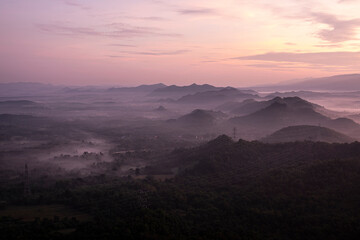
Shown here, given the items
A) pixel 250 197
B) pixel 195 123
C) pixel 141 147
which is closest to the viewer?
pixel 250 197

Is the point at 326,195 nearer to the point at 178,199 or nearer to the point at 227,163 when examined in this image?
the point at 178,199

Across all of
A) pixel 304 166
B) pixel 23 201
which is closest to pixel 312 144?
pixel 304 166

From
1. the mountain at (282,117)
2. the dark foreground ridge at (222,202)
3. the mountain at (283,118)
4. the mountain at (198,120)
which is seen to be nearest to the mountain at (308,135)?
the dark foreground ridge at (222,202)

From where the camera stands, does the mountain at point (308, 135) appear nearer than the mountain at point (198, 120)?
Yes

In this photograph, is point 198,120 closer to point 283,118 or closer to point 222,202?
point 283,118

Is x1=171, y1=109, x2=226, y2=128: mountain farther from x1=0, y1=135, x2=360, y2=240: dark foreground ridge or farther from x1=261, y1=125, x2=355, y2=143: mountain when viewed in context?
x1=0, y1=135, x2=360, y2=240: dark foreground ridge

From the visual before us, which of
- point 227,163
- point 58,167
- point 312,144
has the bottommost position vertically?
point 58,167

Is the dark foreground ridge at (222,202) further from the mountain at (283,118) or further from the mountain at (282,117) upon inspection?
the mountain at (282,117)
